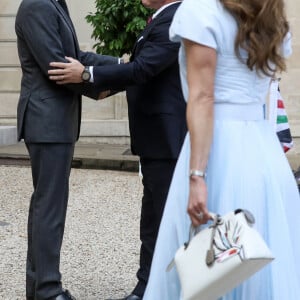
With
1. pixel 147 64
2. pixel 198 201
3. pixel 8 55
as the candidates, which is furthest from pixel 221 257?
pixel 8 55

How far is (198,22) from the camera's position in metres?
3.03

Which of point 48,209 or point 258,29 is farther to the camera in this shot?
point 48,209

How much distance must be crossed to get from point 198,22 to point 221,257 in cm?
82

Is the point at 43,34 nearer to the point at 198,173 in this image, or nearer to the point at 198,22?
the point at 198,22

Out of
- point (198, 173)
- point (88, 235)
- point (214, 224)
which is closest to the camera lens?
A: point (214, 224)

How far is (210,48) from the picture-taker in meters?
3.02

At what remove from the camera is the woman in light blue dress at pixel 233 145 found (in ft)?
9.94

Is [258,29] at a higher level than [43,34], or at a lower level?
higher

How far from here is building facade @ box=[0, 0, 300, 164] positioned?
12.2 meters

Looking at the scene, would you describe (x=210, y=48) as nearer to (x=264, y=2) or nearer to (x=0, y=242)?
(x=264, y=2)

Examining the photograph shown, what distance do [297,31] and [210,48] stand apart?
9.47m

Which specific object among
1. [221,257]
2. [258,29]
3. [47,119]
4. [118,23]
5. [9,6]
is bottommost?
[9,6]

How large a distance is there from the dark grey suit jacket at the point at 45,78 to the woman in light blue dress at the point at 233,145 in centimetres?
114

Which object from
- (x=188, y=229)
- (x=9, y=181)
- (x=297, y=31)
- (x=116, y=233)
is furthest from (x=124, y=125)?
(x=188, y=229)
